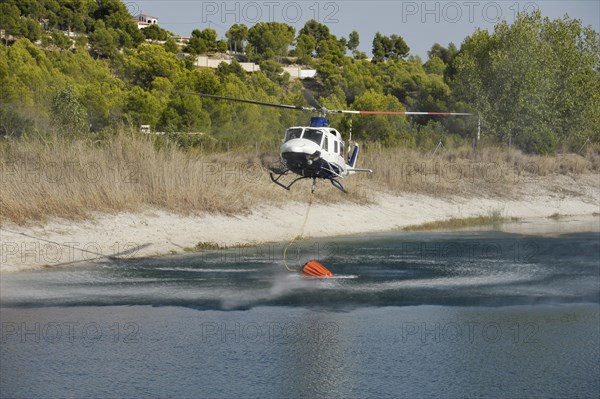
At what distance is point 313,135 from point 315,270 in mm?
4097

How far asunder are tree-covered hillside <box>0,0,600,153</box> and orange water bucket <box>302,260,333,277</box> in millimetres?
12626

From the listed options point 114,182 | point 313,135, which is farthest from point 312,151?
point 114,182

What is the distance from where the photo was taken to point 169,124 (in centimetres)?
3844

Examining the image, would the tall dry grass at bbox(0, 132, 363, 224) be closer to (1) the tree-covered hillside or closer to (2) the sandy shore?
(2) the sandy shore

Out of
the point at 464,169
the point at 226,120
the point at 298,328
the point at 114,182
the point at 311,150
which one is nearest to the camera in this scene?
the point at 298,328

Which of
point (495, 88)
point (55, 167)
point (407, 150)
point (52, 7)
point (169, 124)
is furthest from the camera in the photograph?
point (52, 7)

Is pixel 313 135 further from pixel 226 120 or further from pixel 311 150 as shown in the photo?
pixel 226 120

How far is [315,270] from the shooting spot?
22.5 m

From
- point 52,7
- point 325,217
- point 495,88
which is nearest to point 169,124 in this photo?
point 325,217

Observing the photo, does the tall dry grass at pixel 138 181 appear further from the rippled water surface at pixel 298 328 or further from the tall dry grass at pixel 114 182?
the rippled water surface at pixel 298 328

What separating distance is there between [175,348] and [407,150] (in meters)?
27.8

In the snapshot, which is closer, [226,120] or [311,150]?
[311,150]

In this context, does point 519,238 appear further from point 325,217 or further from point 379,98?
point 379,98

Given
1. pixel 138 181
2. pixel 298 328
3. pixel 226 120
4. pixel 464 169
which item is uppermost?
pixel 226 120
